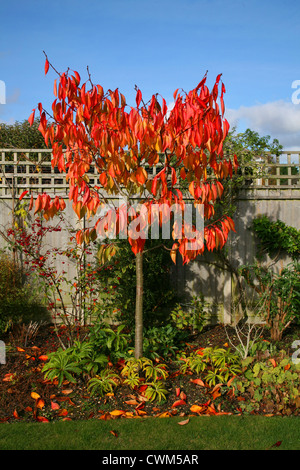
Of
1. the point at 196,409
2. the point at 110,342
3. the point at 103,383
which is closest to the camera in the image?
the point at 196,409

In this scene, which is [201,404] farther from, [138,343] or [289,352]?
[289,352]

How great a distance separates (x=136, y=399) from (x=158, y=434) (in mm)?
722

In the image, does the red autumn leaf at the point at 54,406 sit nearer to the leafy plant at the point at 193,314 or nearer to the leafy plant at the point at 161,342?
the leafy plant at the point at 161,342

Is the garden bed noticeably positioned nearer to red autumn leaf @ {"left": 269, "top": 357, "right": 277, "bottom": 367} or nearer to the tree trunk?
red autumn leaf @ {"left": 269, "top": 357, "right": 277, "bottom": 367}

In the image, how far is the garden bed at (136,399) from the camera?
12.7 ft

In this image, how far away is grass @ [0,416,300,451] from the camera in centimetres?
326

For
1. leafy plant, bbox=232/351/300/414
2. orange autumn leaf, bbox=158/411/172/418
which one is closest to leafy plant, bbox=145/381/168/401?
orange autumn leaf, bbox=158/411/172/418

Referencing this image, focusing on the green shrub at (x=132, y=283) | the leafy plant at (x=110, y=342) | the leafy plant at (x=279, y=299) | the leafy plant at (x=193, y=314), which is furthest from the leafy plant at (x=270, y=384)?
the green shrub at (x=132, y=283)

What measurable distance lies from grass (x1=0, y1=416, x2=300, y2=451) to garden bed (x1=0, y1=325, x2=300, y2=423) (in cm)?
17

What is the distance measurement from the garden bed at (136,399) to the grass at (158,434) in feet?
0.55

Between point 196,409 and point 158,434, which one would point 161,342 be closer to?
point 196,409

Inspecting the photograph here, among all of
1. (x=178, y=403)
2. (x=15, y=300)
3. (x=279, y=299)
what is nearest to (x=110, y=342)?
(x=178, y=403)

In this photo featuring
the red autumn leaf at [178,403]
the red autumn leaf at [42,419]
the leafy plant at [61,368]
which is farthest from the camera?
the leafy plant at [61,368]

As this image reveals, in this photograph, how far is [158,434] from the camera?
11.2 feet
